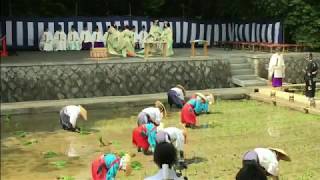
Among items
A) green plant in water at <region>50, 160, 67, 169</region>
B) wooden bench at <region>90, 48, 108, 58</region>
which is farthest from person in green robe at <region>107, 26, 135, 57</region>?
green plant in water at <region>50, 160, 67, 169</region>

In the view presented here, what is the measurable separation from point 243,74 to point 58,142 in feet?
34.7

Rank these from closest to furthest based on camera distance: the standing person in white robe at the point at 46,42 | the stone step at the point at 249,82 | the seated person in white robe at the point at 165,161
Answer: the seated person in white robe at the point at 165,161, the stone step at the point at 249,82, the standing person in white robe at the point at 46,42

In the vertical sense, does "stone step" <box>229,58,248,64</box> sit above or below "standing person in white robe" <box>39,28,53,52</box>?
below

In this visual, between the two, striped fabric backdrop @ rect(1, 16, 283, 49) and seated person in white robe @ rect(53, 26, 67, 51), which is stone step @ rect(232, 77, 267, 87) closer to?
striped fabric backdrop @ rect(1, 16, 283, 49)

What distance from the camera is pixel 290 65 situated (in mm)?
21750

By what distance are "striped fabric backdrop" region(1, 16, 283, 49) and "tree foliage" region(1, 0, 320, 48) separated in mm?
570

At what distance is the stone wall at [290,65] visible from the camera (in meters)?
21.2

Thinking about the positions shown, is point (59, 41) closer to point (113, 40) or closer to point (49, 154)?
point (113, 40)

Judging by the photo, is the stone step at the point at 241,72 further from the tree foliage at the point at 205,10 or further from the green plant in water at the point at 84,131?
the green plant in water at the point at 84,131

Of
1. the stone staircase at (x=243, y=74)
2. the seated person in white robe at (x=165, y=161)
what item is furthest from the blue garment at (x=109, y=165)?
the stone staircase at (x=243, y=74)

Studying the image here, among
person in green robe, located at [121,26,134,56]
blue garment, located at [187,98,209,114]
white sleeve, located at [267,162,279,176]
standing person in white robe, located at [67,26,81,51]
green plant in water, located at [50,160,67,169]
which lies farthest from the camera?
standing person in white robe, located at [67,26,81,51]

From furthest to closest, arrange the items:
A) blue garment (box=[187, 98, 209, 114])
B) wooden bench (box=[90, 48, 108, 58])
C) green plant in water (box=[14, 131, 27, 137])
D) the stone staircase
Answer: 1. wooden bench (box=[90, 48, 108, 58])
2. the stone staircase
3. blue garment (box=[187, 98, 209, 114])
4. green plant in water (box=[14, 131, 27, 137])

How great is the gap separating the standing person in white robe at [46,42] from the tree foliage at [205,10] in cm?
209

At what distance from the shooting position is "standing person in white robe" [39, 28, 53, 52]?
1018 inches
